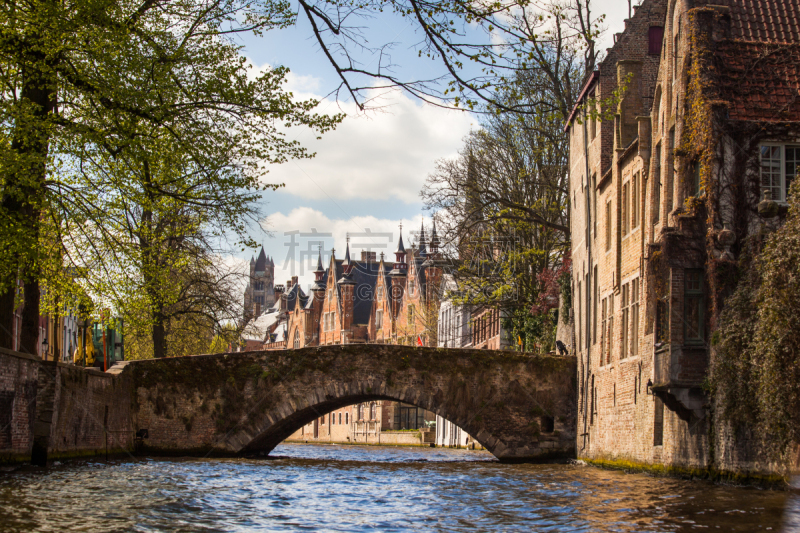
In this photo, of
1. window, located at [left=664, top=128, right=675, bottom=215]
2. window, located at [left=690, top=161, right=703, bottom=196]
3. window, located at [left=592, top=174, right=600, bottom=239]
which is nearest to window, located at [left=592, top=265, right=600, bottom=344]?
window, located at [left=592, top=174, right=600, bottom=239]

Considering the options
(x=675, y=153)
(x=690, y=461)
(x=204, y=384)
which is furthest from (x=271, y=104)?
(x=204, y=384)

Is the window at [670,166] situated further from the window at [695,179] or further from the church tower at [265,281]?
the church tower at [265,281]

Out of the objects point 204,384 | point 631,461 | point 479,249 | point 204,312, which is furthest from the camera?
point 479,249

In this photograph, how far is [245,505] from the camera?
1344 cm

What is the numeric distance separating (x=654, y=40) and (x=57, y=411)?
17.7 m

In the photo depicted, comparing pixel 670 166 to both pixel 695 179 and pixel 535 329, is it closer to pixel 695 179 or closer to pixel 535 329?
pixel 695 179

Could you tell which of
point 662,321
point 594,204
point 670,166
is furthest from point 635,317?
point 594,204

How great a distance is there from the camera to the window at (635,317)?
2073 cm

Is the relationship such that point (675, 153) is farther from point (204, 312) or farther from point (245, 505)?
point (204, 312)

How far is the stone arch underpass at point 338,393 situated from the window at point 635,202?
21.6 ft

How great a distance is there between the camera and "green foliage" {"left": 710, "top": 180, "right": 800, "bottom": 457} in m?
14.0

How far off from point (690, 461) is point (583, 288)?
10.1 metres

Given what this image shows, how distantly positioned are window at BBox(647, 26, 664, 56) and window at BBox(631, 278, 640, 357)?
811 cm

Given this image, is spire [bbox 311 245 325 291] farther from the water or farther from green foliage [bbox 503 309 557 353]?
the water
